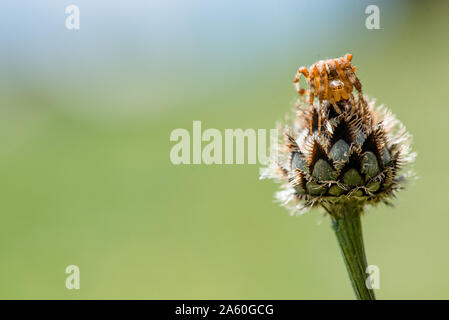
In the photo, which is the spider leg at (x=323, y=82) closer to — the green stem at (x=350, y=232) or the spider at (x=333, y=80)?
the spider at (x=333, y=80)

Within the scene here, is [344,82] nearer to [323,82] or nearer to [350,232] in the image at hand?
[323,82]

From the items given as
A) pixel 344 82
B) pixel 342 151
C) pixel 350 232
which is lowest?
pixel 350 232

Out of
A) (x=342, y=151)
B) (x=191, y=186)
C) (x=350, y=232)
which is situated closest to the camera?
(x=342, y=151)

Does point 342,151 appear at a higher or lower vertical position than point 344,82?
lower

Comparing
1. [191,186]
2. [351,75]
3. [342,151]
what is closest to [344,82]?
[351,75]

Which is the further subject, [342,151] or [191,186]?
[191,186]

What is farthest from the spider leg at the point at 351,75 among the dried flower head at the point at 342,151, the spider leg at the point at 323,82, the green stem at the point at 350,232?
the green stem at the point at 350,232

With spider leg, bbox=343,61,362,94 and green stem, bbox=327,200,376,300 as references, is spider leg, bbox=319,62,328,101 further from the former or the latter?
green stem, bbox=327,200,376,300

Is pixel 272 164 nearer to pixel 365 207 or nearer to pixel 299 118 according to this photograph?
pixel 299 118
